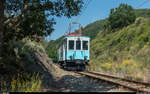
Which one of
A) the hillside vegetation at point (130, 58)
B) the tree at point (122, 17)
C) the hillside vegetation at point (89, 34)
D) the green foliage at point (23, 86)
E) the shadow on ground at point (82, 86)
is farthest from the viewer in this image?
the tree at point (122, 17)

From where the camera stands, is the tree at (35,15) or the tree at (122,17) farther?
the tree at (122,17)

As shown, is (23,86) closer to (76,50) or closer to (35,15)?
(35,15)

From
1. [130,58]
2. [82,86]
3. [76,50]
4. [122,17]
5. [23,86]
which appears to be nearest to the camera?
[23,86]

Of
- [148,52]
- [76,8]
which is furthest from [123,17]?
[76,8]

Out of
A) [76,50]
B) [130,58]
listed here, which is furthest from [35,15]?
[130,58]

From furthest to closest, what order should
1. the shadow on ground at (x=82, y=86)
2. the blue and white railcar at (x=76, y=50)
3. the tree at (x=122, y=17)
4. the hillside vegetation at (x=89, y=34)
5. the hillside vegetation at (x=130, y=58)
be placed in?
the tree at (x=122, y=17), the hillside vegetation at (x=89, y=34), the blue and white railcar at (x=76, y=50), the hillside vegetation at (x=130, y=58), the shadow on ground at (x=82, y=86)

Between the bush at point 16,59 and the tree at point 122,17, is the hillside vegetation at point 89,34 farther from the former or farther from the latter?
the bush at point 16,59

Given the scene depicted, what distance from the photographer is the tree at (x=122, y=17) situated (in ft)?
162

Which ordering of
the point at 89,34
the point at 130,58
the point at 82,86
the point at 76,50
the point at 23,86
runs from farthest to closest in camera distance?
the point at 89,34
the point at 130,58
the point at 76,50
the point at 82,86
the point at 23,86

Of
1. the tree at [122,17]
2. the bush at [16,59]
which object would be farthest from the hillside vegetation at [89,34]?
the bush at [16,59]

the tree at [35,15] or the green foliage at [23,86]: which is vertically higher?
the tree at [35,15]

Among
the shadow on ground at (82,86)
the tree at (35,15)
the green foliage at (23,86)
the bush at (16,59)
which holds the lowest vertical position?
the shadow on ground at (82,86)

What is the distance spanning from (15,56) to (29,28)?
1.52m

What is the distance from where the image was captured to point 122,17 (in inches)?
1949
